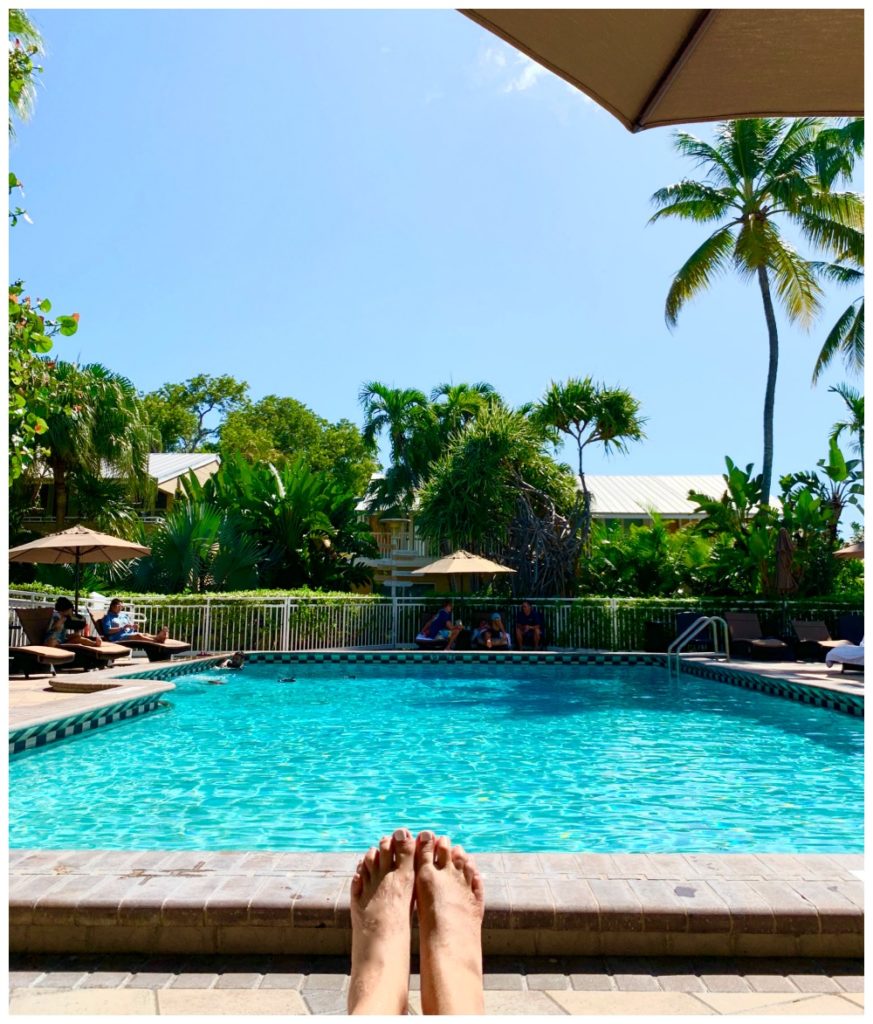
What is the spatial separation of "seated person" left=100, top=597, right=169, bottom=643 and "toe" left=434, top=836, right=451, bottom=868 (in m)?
10.4

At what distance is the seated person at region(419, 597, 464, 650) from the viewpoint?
1567cm

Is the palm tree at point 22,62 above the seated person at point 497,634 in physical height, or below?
above

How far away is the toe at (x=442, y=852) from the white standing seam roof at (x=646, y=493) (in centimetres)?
2802

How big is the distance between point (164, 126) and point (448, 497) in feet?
33.8

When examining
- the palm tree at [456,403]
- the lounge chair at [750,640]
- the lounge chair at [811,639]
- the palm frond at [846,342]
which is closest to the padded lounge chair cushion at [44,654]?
the lounge chair at [750,640]

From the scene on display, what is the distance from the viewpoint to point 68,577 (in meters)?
16.0

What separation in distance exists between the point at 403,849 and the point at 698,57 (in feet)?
9.41

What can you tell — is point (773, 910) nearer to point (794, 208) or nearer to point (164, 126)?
point (164, 126)

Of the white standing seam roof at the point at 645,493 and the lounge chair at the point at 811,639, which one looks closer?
the lounge chair at the point at 811,639

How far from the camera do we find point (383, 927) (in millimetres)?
2473

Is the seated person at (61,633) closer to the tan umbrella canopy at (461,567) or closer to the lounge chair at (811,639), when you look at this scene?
the tan umbrella canopy at (461,567)

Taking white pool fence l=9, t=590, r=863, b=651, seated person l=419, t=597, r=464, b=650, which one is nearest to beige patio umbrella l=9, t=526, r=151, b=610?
white pool fence l=9, t=590, r=863, b=651

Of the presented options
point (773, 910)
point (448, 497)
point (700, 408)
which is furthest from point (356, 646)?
point (773, 910)

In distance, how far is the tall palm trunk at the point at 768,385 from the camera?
18.8m
